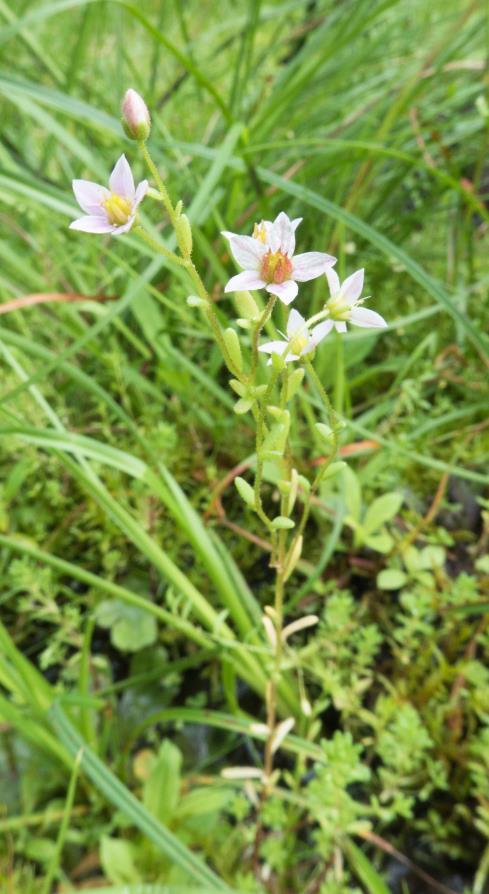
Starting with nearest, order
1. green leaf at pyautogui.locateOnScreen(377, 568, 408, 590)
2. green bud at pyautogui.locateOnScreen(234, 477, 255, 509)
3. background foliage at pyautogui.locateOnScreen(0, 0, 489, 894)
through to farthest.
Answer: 1. green bud at pyautogui.locateOnScreen(234, 477, 255, 509)
2. background foliage at pyautogui.locateOnScreen(0, 0, 489, 894)
3. green leaf at pyautogui.locateOnScreen(377, 568, 408, 590)

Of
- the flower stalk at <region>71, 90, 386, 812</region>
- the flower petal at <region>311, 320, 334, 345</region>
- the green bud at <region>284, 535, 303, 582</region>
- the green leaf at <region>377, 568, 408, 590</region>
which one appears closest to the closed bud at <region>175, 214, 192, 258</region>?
the flower stalk at <region>71, 90, 386, 812</region>

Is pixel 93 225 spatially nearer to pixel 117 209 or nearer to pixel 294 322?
pixel 117 209

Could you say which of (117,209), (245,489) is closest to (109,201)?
(117,209)

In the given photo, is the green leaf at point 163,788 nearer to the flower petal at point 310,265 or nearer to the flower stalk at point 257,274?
the flower stalk at point 257,274

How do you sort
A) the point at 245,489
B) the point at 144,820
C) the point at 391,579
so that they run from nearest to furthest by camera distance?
1. the point at 245,489
2. the point at 144,820
3. the point at 391,579

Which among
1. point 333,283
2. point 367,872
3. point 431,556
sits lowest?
point 367,872

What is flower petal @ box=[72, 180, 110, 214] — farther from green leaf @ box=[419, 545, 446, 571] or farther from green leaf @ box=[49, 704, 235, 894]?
green leaf @ box=[419, 545, 446, 571]

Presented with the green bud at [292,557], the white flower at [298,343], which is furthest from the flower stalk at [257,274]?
the green bud at [292,557]

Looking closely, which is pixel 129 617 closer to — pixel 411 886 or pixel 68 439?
pixel 68 439
